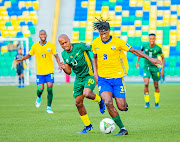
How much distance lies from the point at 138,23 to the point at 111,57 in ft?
82.5

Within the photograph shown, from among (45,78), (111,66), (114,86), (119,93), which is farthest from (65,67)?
(45,78)

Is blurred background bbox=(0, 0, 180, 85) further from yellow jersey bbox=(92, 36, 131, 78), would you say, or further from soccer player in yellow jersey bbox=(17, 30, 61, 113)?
yellow jersey bbox=(92, 36, 131, 78)

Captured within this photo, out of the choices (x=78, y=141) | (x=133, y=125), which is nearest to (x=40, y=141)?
(x=78, y=141)

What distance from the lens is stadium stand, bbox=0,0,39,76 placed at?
33562 mm

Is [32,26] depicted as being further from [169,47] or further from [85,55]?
[85,55]

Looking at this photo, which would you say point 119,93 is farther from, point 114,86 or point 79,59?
point 79,59

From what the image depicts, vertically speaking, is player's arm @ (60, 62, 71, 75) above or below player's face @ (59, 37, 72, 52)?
below

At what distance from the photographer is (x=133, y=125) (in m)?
9.16

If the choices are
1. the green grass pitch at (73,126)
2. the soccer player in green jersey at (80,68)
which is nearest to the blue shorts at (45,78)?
the green grass pitch at (73,126)

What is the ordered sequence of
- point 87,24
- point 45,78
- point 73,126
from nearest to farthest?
point 73,126, point 45,78, point 87,24

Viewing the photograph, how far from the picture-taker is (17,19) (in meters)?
34.2

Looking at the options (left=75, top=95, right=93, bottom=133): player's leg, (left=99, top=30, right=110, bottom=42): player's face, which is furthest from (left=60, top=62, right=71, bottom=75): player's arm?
(left=99, top=30, right=110, bottom=42): player's face

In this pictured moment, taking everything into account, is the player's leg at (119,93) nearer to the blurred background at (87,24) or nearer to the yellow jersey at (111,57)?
the yellow jersey at (111,57)

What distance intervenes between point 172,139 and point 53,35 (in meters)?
26.6
